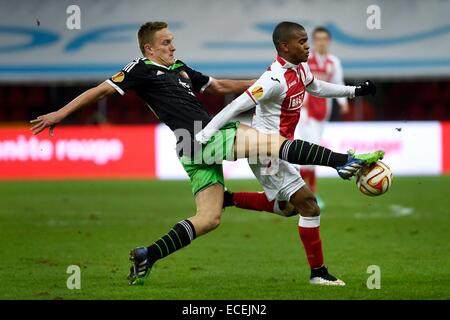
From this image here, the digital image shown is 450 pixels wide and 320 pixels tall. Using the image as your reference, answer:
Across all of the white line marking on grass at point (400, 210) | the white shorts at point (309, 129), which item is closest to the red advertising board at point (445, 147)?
the white line marking on grass at point (400, 210)

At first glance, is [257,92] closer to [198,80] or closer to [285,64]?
[285,64]

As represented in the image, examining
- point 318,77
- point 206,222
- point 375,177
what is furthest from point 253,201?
point 318,77

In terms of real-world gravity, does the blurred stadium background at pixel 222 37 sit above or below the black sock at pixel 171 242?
above

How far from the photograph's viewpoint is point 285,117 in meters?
7.98

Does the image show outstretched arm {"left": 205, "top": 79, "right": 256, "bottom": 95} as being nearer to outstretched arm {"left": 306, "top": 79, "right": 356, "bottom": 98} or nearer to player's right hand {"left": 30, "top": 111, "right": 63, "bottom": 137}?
outstretched arm {"left": 306, "top": 79, "right": 356, "bottom": 98}

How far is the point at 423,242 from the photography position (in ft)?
35.6

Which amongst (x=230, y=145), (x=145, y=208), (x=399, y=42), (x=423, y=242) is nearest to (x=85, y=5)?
(x=399, y=42)

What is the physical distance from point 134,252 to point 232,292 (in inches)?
31.1

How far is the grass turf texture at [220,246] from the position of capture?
759 cm

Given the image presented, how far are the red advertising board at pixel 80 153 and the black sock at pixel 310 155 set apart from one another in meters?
13.2

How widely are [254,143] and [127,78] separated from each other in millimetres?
1096

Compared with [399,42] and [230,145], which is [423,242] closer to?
[230,145]

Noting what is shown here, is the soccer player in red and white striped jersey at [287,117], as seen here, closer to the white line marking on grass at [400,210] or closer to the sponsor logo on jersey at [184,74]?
the sponsor logo on jersey at [184,74]
